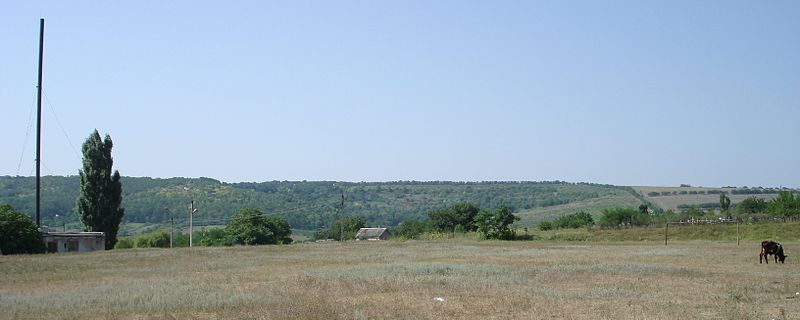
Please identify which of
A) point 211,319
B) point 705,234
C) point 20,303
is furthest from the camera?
point 705,234

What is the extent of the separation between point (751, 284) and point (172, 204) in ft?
516

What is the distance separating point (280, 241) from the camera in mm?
98000

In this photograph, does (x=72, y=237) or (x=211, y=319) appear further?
(x=72, y=237)

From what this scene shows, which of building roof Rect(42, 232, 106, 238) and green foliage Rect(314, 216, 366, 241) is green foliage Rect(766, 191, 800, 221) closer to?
green foliage Rect(314, 216, 366, 241)

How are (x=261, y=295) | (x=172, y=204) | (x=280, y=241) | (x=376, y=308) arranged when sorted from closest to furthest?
(x=376, y=308)
(x=261, y=295)
(x=280, y=241)
(x=172, y=204)

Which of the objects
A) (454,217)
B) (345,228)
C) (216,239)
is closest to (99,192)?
(216,239)

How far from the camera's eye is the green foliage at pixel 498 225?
8138cm

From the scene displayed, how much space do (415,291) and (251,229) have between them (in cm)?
6966

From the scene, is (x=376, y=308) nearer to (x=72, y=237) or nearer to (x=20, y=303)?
(x=20, y=303)

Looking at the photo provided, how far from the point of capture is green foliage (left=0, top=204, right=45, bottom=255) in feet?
189

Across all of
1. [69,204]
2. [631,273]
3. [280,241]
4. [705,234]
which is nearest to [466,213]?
[280,241]

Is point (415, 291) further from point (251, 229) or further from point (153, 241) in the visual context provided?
point (153, 241)

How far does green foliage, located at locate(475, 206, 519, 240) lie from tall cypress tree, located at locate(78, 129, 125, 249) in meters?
36.5

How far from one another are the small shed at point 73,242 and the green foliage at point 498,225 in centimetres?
3778
